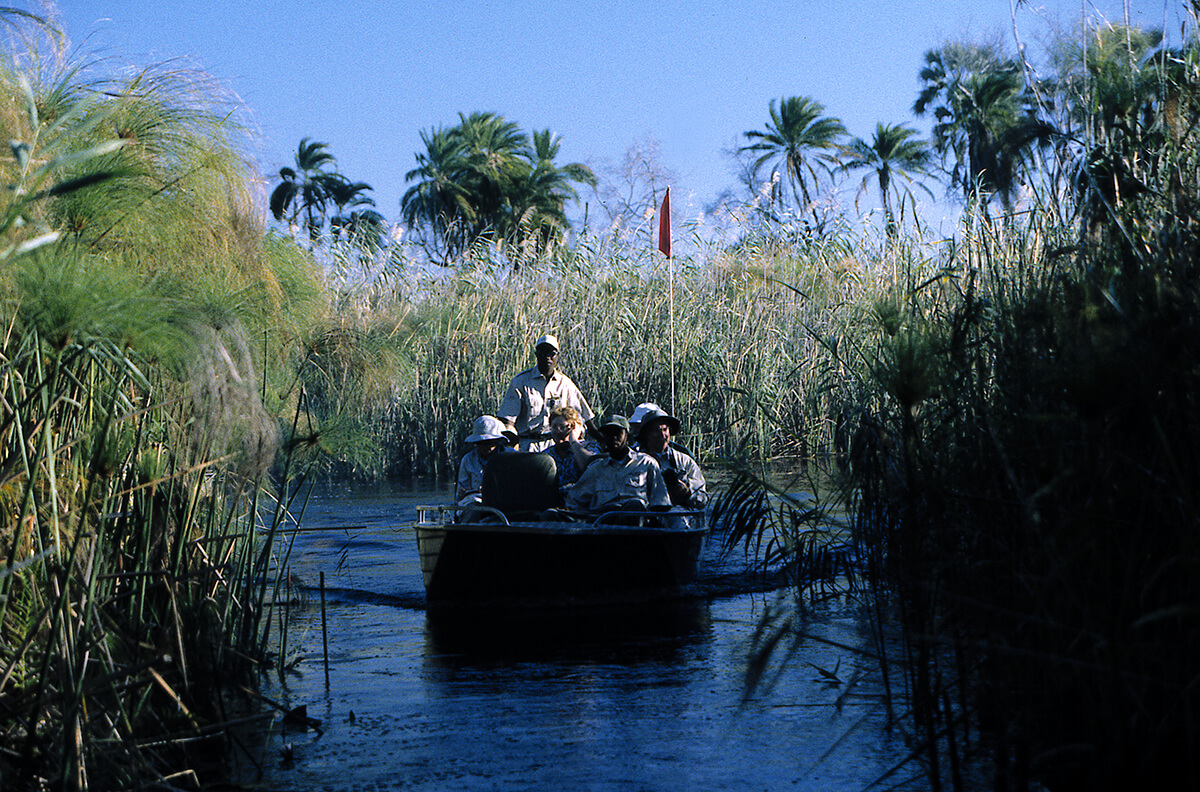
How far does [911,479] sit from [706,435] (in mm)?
12371

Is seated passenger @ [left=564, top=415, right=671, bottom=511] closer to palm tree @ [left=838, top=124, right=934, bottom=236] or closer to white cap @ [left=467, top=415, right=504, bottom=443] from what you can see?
white cap @ [left=467, top=415, right=504, bottom=443]

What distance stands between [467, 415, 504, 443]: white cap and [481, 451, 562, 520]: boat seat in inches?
14.5

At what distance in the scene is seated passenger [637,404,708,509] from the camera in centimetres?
962

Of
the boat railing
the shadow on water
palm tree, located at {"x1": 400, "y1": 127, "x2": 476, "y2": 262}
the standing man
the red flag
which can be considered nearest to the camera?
the shadow on water

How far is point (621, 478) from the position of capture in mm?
9352

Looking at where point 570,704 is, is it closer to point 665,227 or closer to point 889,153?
point 665,227

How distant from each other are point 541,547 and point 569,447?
4.12ft

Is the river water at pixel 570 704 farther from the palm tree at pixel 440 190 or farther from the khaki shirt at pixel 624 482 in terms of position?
the palm tree at pixel 440 190

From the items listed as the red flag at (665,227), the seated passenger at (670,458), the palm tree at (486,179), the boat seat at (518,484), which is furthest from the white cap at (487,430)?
the palm tree at (486,179)

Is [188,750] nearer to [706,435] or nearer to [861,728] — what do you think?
[861,728]

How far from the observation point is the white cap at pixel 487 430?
9.69 meters

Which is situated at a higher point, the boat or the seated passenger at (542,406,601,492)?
the seated passenger at (542,406,601,492)

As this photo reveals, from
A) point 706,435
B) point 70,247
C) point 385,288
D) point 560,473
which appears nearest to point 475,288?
point 385,288

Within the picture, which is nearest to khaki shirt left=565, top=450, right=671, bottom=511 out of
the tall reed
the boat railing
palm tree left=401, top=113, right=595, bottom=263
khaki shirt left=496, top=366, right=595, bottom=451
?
the boat railing
